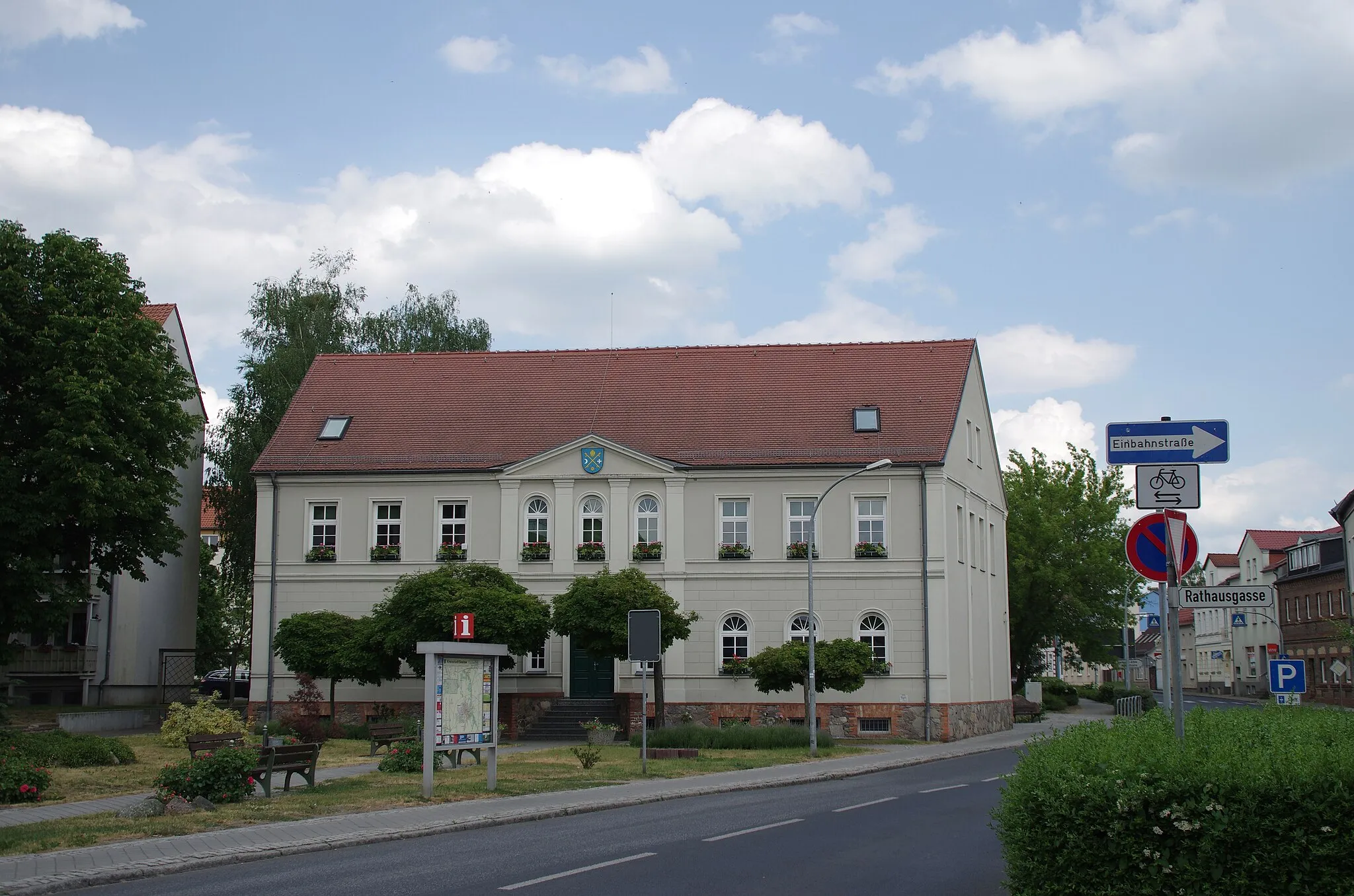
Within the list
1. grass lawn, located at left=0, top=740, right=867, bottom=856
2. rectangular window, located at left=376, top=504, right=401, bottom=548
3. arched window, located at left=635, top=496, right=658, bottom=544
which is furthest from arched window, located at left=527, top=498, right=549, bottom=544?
grass lawn, located at left=0, top=740, right=867, bottom=856

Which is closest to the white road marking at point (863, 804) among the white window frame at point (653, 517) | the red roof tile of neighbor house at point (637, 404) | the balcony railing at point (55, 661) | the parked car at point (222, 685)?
the red roof tile of neighbor house at point (637, 404)

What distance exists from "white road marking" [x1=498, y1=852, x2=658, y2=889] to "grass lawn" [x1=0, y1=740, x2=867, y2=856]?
5.45 meters

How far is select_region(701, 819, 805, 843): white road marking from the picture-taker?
608 inches

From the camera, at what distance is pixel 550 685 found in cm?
3825

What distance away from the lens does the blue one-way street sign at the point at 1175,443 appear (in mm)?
11125

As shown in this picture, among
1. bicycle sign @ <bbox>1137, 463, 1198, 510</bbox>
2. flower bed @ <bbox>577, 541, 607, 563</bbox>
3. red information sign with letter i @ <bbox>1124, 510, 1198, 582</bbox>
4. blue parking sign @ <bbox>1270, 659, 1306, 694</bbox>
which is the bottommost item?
blue parking sign @ <bbox>1270, 659, 1306, 694</bbox>

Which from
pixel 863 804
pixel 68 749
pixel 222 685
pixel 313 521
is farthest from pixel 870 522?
pixel 222 685

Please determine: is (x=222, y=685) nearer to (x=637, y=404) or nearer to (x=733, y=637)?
(x=637, y=404)

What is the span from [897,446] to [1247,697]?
61.2 meters

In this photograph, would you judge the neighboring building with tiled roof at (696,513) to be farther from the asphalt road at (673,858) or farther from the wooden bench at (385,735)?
the asphalt road at (673,858)

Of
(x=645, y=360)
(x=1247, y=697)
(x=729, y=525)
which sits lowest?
(x=1247, y=697)

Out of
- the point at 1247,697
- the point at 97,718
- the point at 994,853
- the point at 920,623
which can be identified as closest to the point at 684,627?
the point at 920,623

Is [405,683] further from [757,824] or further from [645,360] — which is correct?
[757,824]

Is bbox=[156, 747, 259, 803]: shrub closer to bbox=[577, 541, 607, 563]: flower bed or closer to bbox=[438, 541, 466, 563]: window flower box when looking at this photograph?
bbox=[577, 541, 607, 563]: flower bed
